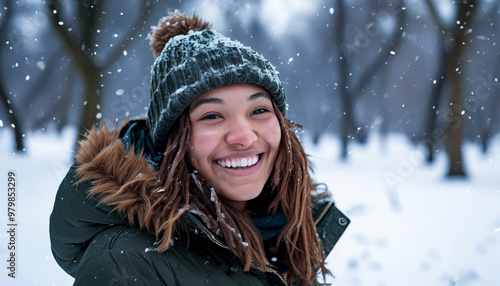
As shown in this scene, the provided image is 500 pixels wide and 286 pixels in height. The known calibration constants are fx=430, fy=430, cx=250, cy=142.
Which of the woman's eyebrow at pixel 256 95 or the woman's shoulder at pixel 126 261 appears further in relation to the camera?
the woman's eyebrow at pixel 256 95

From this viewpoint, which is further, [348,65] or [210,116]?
[348,65]

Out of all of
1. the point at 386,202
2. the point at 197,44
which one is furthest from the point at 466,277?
the point at 197,44

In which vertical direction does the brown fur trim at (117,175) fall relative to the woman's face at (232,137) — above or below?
below

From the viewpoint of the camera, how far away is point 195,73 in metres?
1.72

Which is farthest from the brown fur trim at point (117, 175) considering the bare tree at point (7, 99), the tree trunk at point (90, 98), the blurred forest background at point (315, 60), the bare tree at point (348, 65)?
the bare tree at point (348, 65)

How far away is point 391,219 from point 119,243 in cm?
618

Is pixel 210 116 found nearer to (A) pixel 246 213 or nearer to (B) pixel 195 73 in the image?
(B) pixel 195 73

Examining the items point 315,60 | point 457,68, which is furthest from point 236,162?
point 315,60

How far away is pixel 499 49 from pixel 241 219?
10.6 m

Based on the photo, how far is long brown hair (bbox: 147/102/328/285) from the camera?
162 centimetres

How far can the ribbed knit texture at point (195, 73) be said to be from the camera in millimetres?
1720

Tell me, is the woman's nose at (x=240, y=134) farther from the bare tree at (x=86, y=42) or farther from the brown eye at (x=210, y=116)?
the bare tree at (x=86, y=42)

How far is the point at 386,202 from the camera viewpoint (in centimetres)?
786

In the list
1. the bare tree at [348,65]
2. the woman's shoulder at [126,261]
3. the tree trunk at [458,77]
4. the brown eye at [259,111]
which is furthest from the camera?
the bare tree at [348,65]
